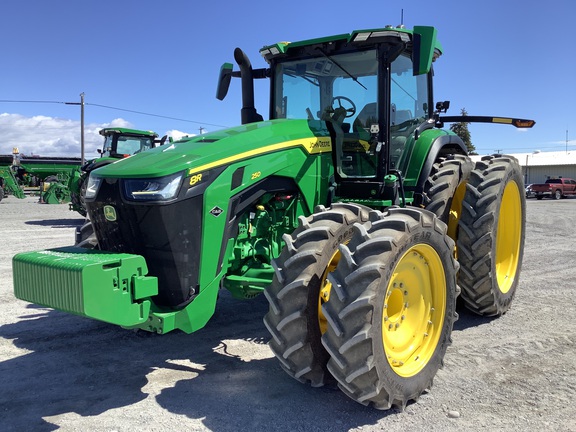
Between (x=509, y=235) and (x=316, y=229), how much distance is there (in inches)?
141

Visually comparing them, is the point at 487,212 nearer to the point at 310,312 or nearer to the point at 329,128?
the point at 329,128

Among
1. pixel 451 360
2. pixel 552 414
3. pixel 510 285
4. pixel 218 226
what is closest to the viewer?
pixel 552 414

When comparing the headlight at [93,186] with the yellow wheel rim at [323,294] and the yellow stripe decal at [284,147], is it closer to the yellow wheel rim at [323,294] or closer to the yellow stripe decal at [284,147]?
the yellow stripe decal at [284,147]

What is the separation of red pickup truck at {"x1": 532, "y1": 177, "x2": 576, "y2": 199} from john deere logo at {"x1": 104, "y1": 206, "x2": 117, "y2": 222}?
38.2m

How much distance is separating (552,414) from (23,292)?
3.65m

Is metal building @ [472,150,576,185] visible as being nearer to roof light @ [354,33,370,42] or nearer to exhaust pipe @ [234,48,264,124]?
exhaust pipe @ [234,48,264,124]

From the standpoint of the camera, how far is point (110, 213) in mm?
3703

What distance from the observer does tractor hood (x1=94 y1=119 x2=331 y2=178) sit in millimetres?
3572

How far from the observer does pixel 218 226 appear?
3740mm

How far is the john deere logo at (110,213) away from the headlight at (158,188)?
0.26 metres

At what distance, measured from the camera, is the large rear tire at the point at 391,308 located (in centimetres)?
315

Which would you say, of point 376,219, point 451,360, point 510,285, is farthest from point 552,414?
point 510,285

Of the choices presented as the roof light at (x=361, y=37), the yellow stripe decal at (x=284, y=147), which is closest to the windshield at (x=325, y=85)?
the roof light at (x=361, y=37)

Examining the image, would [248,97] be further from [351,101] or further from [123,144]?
[123,144]
